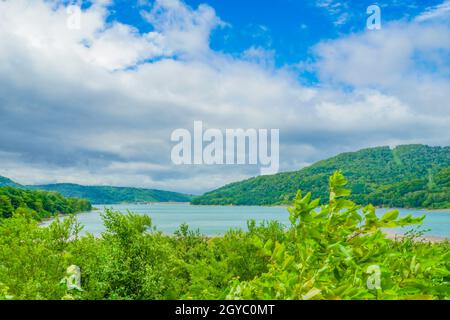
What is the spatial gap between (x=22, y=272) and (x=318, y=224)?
1501 centimetres

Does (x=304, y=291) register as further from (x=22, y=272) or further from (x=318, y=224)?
(x=22, y=272)

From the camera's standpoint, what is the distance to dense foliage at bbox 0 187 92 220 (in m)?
111

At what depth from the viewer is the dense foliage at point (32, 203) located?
110750 millimetres

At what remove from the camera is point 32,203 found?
128m

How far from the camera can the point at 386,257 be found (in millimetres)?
2094

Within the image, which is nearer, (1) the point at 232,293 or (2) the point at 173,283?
(1) the point at 232,293
